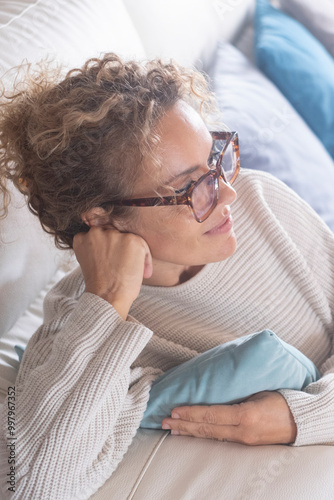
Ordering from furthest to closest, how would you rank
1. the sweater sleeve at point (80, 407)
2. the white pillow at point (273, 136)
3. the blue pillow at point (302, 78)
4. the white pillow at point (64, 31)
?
1. the blue pillow at point (302, 78)
2. the white pillow at point (273, 136)
3. the white pillow at point (64, 31)
4. the sweater sleeve at point (80, 407)

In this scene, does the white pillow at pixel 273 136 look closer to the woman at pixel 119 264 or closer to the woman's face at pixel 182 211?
the woman at pixel 119 264

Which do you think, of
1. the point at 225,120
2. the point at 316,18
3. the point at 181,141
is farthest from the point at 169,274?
the point at 316,18

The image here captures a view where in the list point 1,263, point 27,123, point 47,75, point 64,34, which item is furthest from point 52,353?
point 64,34

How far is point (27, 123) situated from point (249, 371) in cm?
61

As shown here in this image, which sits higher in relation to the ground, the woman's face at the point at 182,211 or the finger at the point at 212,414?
the woman's face at the point at 182,211

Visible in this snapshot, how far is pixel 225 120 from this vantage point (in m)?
1.65

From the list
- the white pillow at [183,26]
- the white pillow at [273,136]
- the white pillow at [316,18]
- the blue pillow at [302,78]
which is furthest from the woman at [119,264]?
the white pillow at [316,18]

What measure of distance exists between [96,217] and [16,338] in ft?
1.18

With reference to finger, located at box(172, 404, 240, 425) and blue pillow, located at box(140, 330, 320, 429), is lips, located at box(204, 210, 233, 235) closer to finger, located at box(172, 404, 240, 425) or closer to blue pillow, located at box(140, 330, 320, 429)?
blue pillow, located at box(140, 330, 320, 429)

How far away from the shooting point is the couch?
969 millimetres

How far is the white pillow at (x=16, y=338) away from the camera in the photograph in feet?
4.00

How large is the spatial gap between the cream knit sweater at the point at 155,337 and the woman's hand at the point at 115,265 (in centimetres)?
4

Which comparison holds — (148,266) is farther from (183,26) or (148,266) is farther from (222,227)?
(183,26)

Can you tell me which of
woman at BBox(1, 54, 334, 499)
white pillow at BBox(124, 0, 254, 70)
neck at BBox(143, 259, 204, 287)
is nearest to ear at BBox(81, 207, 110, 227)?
woman at BBox(1, 54, 334, 499)
